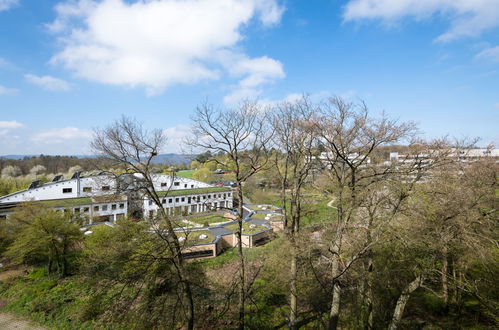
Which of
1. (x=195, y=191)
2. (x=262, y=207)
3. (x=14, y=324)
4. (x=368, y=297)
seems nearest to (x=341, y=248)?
(x=368, y=297)

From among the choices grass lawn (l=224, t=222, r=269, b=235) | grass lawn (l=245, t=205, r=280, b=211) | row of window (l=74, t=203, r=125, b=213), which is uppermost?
row of window (l=74, t=203, r=125, b=213)

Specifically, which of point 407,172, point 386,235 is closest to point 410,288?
point 386,235

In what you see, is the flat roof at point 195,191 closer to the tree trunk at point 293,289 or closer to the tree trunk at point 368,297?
the tree trunk at point 293,289

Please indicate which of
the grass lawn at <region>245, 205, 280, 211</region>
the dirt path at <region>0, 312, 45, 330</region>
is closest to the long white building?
the grass lawn at <region>245, 205, 280, 211</region>

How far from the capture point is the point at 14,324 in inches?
479

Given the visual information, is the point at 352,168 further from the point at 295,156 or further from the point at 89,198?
the point at 89,198

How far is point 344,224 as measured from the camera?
25.6 ft

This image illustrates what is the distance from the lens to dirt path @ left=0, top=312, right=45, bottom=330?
11894 millimetres

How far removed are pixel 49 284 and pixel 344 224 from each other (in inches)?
742

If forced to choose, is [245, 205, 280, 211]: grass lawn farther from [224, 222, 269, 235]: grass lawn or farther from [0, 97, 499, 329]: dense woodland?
[0, 97, 499, 329]: dense woodland

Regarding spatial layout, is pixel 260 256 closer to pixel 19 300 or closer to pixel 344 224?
pixel 344 224

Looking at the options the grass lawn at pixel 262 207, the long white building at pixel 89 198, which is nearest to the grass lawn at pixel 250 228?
the long white building at pixel 89 198

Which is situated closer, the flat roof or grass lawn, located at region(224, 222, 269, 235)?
grass lawn, located at region(224, 222, 269, 235)

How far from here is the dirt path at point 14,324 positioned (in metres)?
11.9
